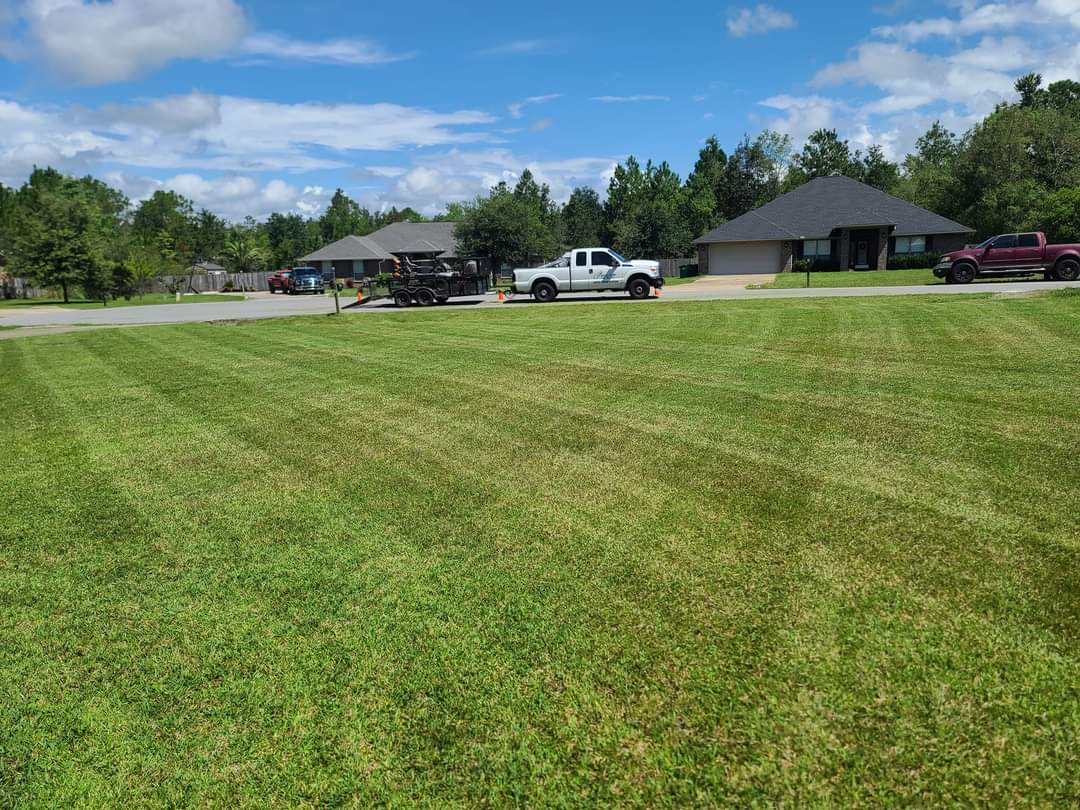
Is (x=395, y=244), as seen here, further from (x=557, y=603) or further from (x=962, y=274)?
(x=557, y=603)

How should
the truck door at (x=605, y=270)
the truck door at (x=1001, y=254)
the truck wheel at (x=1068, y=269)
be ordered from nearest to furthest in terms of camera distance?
the truck wheel at (x=1068, y=269)
the truck door at (x=1001, y=254)
the truck door at (x=605, y=270)

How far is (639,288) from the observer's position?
25.4m

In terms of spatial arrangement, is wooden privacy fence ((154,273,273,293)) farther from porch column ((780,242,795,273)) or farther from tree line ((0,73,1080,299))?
porch column ((780,242,795,273))

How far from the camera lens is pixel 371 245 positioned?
220ft

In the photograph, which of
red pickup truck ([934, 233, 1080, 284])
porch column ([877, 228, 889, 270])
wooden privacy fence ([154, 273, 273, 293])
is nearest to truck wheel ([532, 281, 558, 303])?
red pickup truck ([934, 233, 1080, 284])

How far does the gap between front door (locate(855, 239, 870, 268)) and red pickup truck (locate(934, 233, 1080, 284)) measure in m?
18.4

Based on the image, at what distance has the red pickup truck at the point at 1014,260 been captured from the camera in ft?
80.0

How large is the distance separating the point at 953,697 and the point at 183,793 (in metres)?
2.73

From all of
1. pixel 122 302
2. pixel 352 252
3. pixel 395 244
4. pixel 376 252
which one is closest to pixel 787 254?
pixel 376 252

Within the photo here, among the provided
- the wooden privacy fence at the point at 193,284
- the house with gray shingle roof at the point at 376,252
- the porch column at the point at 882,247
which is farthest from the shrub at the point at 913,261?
the wooden privacy fence at the point at 193,284

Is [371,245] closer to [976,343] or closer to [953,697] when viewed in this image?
[976,343]

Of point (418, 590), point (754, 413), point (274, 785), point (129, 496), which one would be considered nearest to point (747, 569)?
point (418, 590)

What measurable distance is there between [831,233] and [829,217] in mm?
1652

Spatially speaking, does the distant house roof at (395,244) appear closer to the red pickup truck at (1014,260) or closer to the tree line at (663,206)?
the tree line at (663,206)
